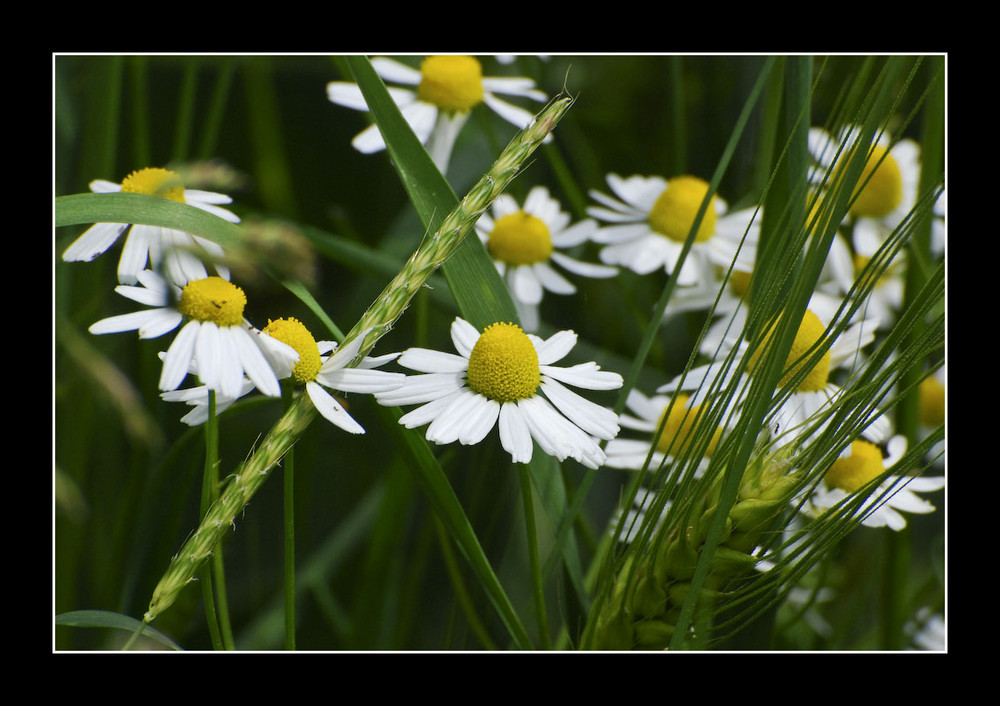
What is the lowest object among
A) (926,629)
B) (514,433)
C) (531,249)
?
(926,629)

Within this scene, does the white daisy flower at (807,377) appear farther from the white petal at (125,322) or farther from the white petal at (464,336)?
the white petal at (125,322)

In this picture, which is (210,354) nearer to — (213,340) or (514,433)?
(213,340)

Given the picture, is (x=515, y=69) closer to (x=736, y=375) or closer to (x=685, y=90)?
(x=685, y=90)

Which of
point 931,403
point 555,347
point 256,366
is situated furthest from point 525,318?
point 931,403

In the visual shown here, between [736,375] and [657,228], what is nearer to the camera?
[736,375]

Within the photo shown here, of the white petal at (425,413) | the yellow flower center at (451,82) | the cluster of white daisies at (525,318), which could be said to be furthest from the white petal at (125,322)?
the yellow flower center at (451,82)

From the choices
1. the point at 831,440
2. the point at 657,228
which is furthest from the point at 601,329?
the point at 831,440

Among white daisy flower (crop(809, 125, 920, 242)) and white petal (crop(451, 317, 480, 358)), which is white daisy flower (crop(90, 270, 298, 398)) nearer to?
Answer: white petal (crop(451, 317, 480, 358))
